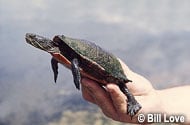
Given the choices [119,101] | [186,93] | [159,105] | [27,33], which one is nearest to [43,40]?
[27,33]

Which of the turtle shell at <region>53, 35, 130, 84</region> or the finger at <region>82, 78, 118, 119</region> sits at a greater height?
the turtle shell at <region>53, 35, 130, 84</region>

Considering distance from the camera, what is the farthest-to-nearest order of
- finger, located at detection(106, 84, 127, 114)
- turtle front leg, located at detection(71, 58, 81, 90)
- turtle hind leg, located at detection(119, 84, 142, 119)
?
1. turtle hind leg, located at detection(119, 84, 142, 119)
2. finger, located at detection(106, 84, 127, 114)
3. turtle front leg, located at detection(71, 58, 81, 90)

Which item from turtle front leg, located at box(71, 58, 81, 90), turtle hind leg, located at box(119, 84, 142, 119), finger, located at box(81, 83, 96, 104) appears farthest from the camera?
finger, located at box(81, 83, 96, 104)

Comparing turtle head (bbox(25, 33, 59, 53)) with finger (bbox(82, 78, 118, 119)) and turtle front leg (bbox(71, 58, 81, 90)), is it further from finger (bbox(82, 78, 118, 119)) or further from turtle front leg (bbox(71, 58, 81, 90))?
finger (bbox(82, 78, 118, 119))

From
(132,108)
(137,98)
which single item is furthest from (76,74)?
(137,98)

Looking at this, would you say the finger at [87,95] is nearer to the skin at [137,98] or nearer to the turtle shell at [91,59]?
the skin at [137,98]

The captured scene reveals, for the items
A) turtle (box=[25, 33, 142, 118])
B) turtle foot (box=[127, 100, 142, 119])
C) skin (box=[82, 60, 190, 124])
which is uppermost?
turtle (box=[25, 33, 142, 118])

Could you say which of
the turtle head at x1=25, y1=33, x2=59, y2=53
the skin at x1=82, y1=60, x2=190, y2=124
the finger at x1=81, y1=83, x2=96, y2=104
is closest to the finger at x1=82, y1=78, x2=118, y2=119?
the skin at x1=82, y1=60, x2=190, y2=124
